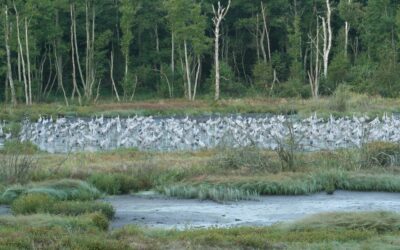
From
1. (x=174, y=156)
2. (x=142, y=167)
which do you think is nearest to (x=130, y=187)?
(x=142, y=167)

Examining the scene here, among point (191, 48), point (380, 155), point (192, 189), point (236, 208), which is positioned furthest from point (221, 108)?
point (236, 208)

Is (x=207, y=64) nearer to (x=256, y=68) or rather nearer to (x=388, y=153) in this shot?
(x=256, y=68)

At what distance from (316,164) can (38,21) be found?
3477cm

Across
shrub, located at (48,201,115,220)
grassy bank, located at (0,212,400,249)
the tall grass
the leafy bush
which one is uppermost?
the leafy bush

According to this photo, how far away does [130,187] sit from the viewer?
18.8 metres

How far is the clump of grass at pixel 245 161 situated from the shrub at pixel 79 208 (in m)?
5.73

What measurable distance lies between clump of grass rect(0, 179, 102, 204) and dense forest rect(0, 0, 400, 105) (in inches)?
1180

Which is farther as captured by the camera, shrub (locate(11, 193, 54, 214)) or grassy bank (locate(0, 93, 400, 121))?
grassy bank (locate(0, 93, 400, 121))

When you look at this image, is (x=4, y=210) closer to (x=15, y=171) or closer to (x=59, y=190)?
(x=59, y=190)

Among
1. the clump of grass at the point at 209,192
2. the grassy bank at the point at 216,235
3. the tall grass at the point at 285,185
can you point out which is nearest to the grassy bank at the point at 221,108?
the tall grass at the point at 285,185

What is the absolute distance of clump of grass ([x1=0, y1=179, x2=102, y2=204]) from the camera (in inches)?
656

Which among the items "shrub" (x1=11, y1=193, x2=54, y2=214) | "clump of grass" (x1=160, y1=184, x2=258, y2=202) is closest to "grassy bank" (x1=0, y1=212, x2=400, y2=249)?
"shrub" (x1=11, y1=193, x2=54, y2=214)

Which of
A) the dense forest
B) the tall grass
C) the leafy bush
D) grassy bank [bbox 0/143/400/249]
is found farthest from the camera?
the leafy bush

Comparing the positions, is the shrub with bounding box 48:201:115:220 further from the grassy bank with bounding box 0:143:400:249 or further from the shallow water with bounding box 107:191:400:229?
the shallow water with bounding box 107:191:400:229
